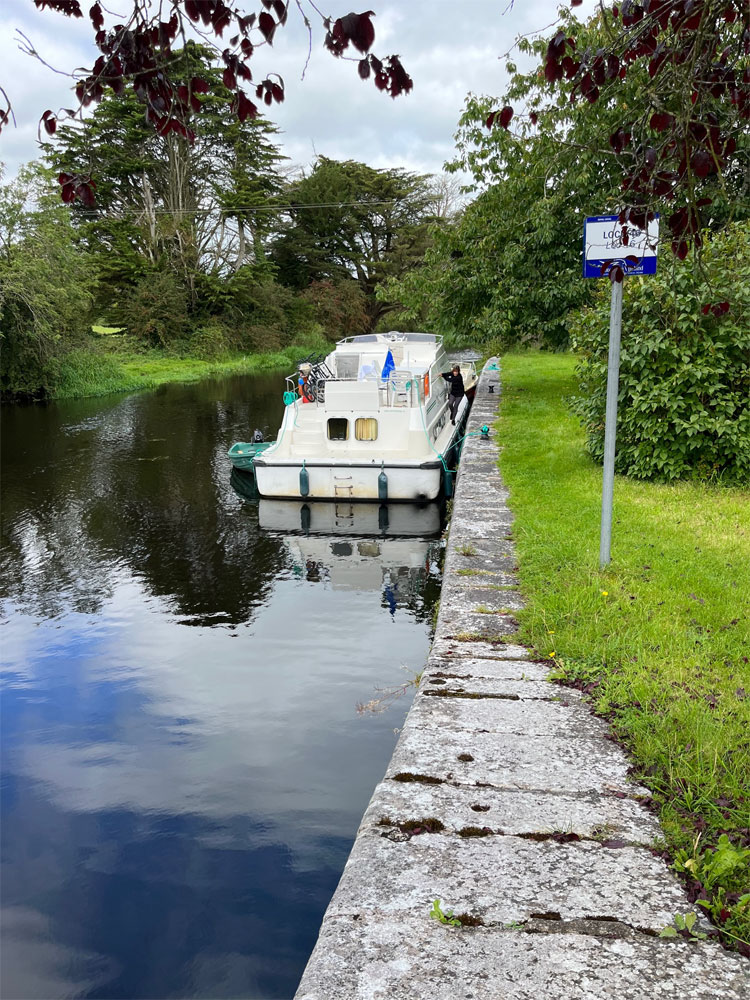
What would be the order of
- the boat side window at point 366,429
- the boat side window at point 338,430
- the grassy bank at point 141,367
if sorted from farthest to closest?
the grassy bank at point 141,367, the boat side window at point 338,430, the boat side window at point 366,429

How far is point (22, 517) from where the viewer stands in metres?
13.7

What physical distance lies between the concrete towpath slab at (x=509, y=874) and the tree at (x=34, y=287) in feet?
84.9

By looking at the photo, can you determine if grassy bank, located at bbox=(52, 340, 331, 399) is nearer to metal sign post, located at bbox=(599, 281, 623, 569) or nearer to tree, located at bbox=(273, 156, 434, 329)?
tree, located at bbox=(273, 156, 434, 329)

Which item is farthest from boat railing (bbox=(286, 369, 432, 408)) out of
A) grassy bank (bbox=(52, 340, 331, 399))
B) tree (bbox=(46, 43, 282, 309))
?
tree (bbox=(46, 43, 282, 309))

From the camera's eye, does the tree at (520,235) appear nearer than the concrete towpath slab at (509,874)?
No

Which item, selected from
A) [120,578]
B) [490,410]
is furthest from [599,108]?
[120,578]

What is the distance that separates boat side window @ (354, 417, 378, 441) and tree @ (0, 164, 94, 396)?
54.8 ft

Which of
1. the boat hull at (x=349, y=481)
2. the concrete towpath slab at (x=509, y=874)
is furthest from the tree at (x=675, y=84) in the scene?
the boat hull at (x=349, y=481)

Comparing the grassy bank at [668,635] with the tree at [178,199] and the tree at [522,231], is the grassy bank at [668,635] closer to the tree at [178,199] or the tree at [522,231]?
the tree at [522,231]

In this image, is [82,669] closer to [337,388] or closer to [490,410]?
[337,388]

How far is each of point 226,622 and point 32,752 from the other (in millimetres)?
2989

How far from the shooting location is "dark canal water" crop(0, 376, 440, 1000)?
4504 millimetres

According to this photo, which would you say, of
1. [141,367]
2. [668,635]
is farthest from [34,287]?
[668,635]

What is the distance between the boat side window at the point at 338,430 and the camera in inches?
560
